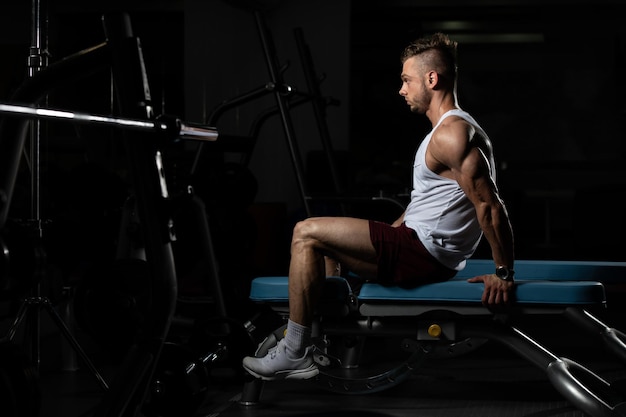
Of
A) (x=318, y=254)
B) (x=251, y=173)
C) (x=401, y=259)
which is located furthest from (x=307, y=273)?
(x=251, y=173)

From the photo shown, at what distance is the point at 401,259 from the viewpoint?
9.41ft

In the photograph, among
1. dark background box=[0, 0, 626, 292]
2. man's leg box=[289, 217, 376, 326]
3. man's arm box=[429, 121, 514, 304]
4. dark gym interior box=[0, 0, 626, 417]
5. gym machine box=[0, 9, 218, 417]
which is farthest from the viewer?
dark background box=[0, 0, 626, 292]

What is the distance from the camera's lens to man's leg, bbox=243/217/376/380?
280 centimetres

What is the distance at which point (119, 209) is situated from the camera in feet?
14.9

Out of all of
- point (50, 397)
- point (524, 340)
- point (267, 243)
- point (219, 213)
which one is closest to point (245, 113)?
point (267, 243)

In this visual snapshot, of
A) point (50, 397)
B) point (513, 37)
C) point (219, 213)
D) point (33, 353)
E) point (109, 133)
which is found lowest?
point (50, 397)

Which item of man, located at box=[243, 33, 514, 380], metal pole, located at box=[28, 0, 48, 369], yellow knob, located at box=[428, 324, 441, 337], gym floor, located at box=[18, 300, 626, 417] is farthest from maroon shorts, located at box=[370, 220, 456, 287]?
metal pole, located at box=[28, 0, 48, 369]

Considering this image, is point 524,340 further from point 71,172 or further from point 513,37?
point 513,37

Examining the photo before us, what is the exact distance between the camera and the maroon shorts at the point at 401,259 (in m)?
2.86

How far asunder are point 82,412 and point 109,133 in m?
2.72

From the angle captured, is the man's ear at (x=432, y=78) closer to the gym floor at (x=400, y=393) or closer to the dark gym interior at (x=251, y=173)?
the dark gym interior at (x=251, y=173)

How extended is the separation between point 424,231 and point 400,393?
0.75m

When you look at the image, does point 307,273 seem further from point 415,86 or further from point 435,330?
point 415,86

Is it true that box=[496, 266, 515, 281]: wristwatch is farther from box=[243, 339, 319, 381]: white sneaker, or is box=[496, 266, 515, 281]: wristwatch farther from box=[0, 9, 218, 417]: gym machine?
box=[0, 9, 218, 417]: gym machine
